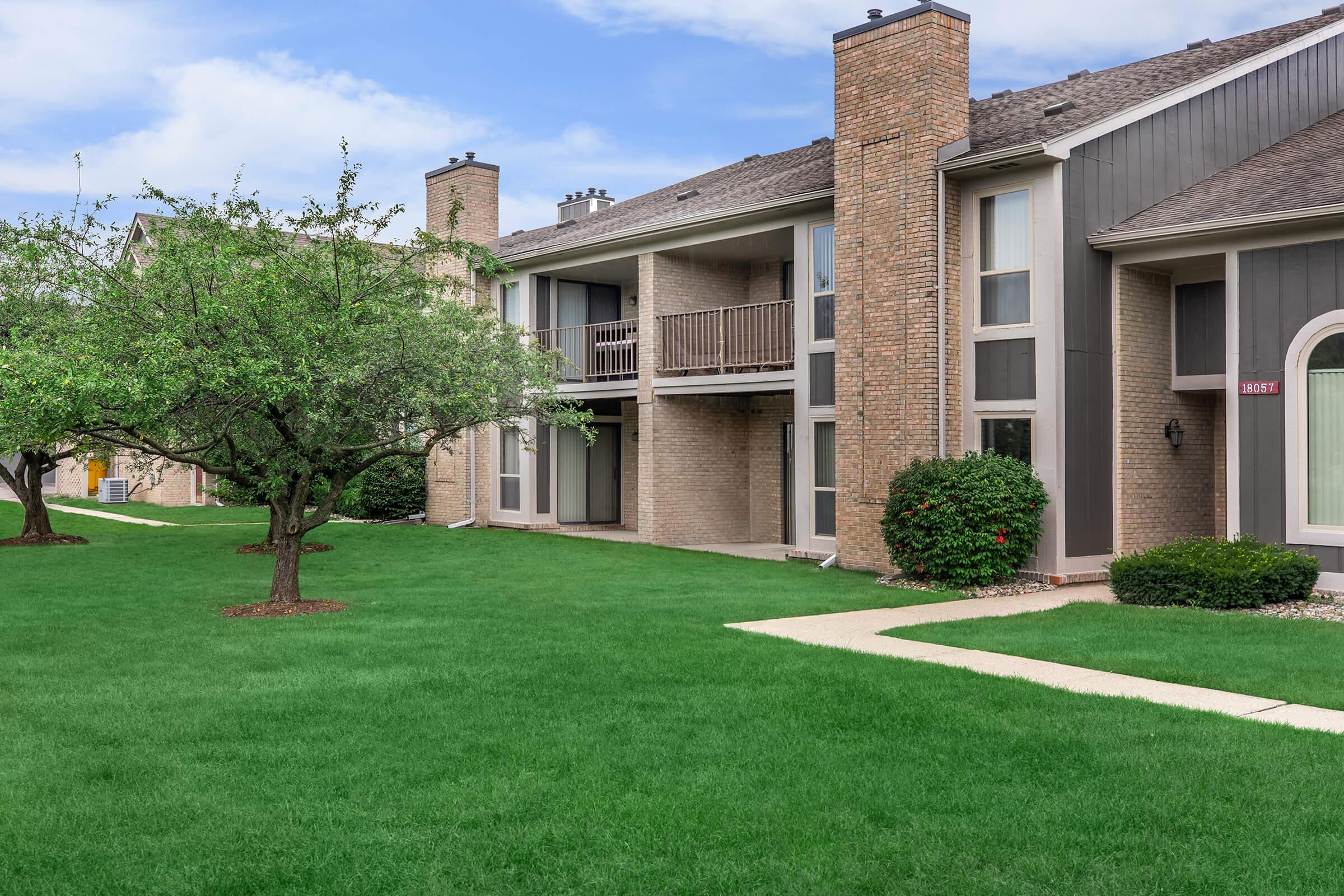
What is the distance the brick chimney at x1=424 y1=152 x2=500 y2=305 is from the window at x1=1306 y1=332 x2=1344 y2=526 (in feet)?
52.2

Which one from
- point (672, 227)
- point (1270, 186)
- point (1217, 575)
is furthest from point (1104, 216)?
point (672, 227)

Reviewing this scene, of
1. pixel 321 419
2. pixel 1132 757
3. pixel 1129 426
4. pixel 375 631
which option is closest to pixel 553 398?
pixel 321 419

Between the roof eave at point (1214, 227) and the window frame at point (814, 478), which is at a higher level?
the roof eave at point (1214, 227)

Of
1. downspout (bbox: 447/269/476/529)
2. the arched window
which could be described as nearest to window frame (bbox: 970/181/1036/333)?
the arched window

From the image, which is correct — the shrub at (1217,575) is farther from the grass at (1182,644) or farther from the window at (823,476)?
the window at (823,476)

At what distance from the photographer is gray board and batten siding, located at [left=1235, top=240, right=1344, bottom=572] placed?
12414 millimetres

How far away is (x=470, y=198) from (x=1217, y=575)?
16877 millimetres

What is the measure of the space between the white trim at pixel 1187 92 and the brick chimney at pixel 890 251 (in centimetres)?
151

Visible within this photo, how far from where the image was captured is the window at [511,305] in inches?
901

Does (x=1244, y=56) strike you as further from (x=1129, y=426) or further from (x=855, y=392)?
(x=855, y=392)

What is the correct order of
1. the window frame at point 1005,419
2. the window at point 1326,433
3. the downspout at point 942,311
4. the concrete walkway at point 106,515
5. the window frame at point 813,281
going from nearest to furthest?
1. the window at point 1326,433
2. the window frame at point 1005,419
3. the downspout at point 942,311
4. the window frame at point 813,281
5. the concrete walkway at point 106,515

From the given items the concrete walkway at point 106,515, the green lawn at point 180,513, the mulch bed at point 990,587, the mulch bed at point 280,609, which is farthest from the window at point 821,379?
the concrete walkway at point 106,515

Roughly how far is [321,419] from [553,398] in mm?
2997

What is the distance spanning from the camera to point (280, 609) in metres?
11.7
